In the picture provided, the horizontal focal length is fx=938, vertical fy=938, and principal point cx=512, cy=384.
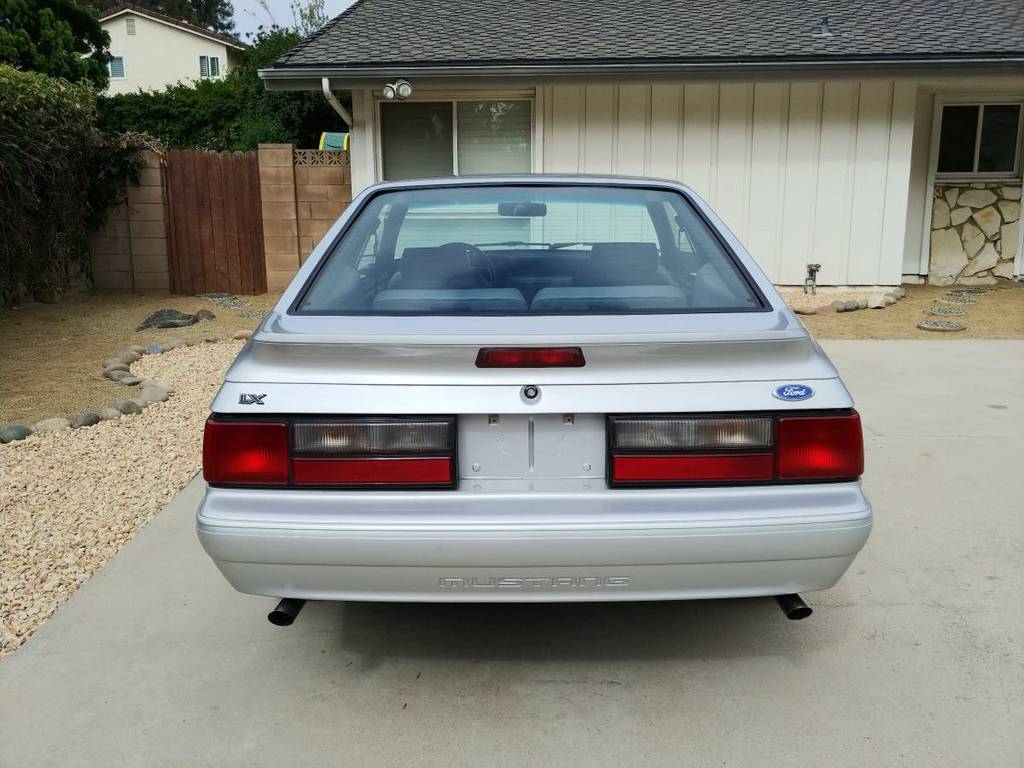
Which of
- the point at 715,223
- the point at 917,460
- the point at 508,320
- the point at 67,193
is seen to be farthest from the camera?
the point at 67,193

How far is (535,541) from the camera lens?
95.3 inches

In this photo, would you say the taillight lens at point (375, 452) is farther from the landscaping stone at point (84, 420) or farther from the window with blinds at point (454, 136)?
the window with blinds at point (454, 136)

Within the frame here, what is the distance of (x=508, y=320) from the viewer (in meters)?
2.65

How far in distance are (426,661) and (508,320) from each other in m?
1.16

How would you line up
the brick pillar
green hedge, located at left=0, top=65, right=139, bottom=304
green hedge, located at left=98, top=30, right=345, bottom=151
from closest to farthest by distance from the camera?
green hedge, located at left=0, top=65, right=139, bottom=304 → the brick pillar → green hedge, located at left=98, top=30, right=345, bottom=151

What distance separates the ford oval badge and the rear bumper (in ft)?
0.80

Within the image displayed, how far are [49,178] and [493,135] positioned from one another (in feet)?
15.7

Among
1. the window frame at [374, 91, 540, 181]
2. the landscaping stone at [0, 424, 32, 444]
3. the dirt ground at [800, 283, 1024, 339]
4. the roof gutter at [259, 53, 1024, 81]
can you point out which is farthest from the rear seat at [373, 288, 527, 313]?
the window frame at [374, 91, 540, 181]

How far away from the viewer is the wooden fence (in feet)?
37.3

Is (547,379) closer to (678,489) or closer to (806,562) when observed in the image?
(678,489)

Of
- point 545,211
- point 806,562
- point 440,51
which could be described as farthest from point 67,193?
point 806,562

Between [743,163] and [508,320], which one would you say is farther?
[743,163]

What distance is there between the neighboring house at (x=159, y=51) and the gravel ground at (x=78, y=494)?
37059 millimetres

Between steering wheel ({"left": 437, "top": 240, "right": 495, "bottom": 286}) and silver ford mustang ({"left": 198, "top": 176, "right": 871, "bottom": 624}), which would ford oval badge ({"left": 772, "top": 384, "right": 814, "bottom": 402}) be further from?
steering wheel ({"left": 437, "top": 240, "right": 495, "bottom": 286})
